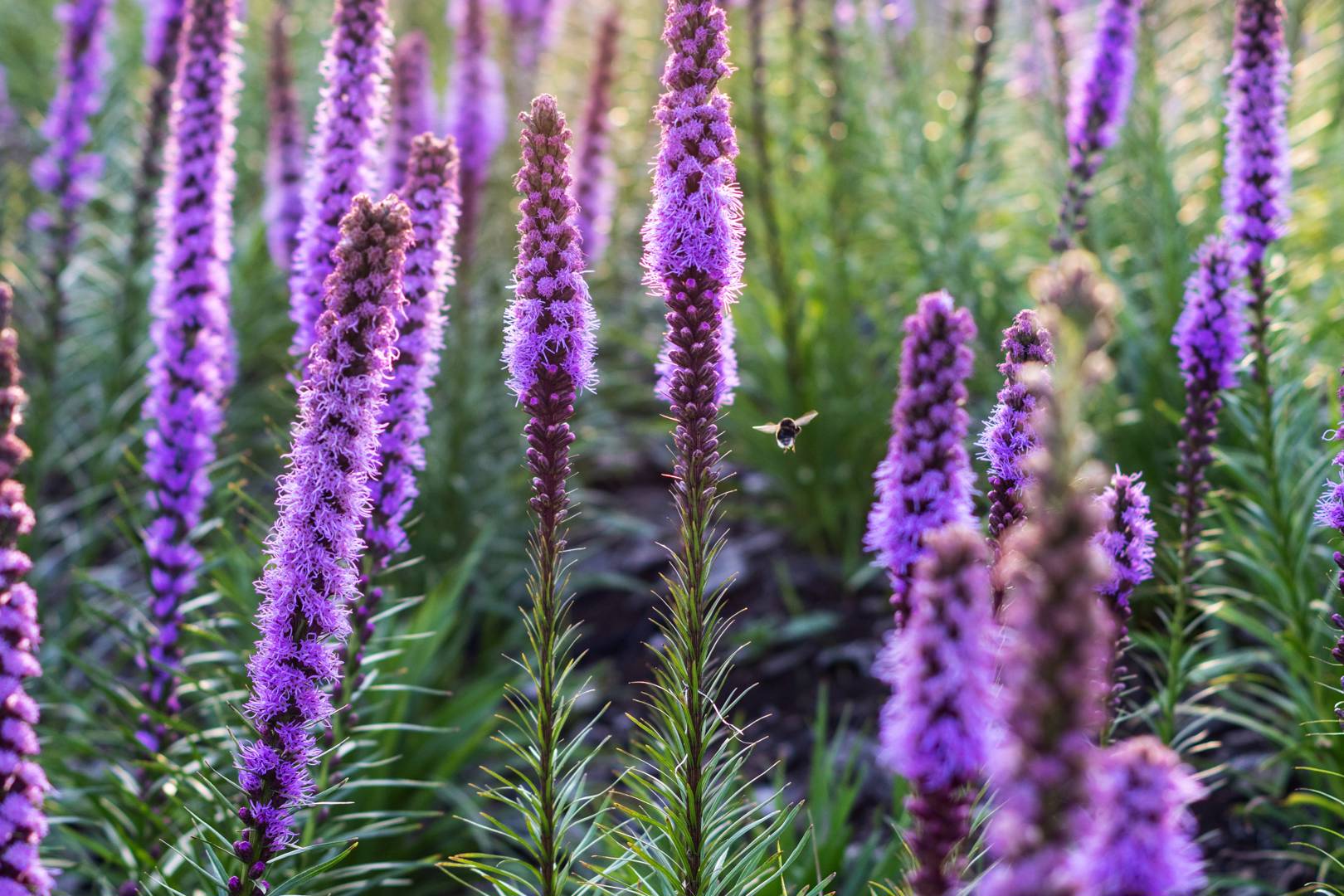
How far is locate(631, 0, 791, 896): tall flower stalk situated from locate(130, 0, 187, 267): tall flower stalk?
358 cm

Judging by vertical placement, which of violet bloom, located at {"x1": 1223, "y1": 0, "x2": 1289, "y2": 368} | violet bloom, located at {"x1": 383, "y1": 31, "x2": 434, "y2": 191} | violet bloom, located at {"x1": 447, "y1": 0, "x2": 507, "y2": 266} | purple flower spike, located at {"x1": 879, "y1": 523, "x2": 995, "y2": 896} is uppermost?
violet bloom, located at {"x1": 447, "y1": 0, "x2": 507, "y2": 266}

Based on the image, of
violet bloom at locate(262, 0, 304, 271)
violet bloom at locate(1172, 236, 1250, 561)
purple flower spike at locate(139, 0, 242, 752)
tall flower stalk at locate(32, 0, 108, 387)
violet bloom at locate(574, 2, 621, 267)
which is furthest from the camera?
violet bloom at locate(574, 2, 621, 267)

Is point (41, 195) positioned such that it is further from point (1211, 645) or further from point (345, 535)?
point (1211, 645)

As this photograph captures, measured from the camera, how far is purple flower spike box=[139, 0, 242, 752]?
364 cm

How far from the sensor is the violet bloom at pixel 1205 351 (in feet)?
9.96

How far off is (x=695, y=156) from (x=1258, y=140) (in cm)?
188

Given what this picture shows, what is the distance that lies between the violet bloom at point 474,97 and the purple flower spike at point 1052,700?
558 cm

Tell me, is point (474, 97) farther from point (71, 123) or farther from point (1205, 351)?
point (1205, 351)

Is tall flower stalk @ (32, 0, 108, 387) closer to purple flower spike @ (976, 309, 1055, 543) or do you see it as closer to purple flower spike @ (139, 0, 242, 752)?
purple flower spike @ (139, 0, 242, 752)

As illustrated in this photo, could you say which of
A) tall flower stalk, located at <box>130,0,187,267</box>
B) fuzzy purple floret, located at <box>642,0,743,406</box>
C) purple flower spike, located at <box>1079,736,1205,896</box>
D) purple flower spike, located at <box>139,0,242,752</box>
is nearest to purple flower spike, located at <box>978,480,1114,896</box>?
purple flower spike, located at <box>1079,736,1205,896</box>

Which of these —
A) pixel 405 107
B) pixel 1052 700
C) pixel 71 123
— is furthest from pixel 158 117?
pixel 1052 700

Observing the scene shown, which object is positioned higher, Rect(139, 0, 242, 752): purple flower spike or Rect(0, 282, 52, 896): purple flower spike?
Rect(139, 0, 242, 752): purple flower spike

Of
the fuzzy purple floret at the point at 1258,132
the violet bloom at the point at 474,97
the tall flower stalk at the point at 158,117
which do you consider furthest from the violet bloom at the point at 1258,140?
the tall flower stalk at the point at 158,117

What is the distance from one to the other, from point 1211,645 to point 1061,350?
4.23 metres
